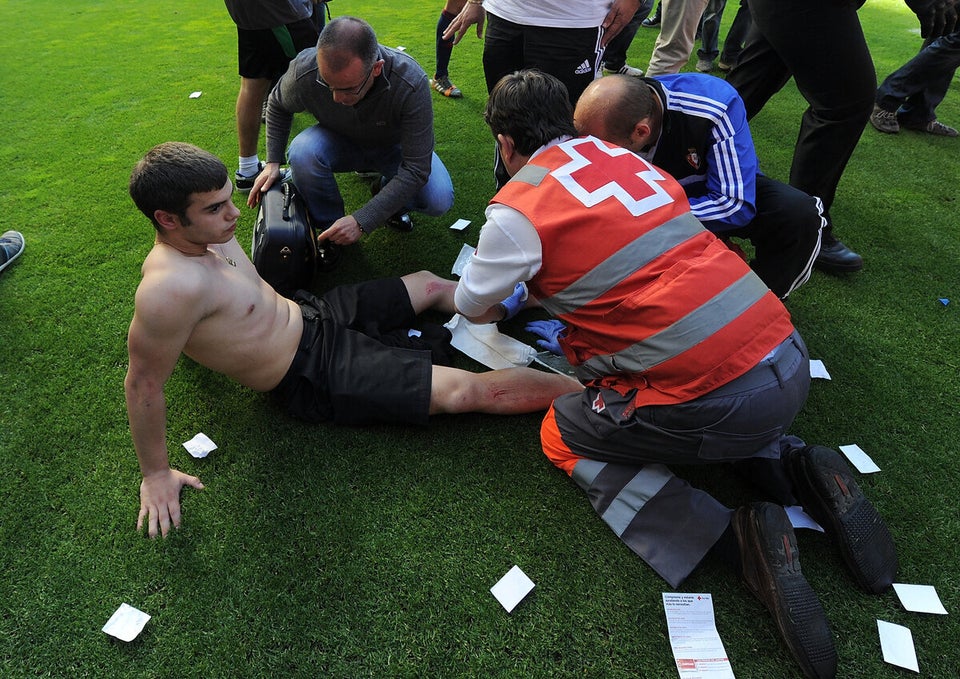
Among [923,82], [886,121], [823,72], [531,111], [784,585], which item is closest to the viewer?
[784,585]

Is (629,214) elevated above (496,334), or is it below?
above

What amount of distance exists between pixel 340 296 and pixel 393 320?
271 mm

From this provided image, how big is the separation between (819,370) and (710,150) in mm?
1148

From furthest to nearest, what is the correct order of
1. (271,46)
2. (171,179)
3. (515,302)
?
(271,46), (515,302), (171,179)

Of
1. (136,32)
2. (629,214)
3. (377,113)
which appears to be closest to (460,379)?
(629,214)

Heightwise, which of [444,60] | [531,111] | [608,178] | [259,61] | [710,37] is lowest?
[444,60]

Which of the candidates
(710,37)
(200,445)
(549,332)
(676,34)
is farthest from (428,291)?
(710,37)

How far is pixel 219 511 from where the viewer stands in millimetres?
2014

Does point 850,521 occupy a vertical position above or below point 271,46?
below

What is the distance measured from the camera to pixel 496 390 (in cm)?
234

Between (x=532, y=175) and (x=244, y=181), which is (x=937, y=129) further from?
(x=244, y=181)

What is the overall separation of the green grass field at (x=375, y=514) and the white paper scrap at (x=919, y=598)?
32 mm

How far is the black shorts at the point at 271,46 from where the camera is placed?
3.44 meters

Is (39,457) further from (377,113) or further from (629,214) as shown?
(629,214)
